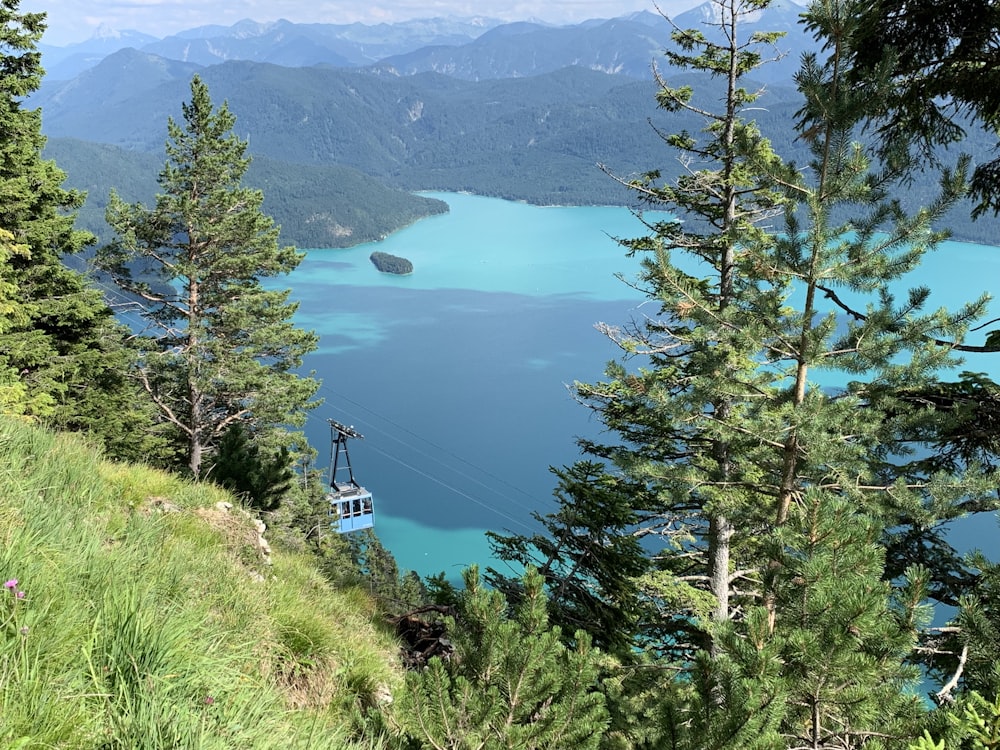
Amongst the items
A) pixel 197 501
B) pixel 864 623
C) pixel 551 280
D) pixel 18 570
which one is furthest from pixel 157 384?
pixel 551 280

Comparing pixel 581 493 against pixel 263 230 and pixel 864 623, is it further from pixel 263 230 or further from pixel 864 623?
pixel 263 230

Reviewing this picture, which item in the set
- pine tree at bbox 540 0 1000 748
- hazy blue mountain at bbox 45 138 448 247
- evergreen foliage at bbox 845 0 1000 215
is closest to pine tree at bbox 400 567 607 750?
pine tree at bbox 540 0 1000 748

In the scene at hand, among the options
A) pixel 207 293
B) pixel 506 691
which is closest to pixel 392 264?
pixel 207 293

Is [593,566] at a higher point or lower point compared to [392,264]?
higher

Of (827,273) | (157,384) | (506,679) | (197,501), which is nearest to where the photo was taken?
(506,679)

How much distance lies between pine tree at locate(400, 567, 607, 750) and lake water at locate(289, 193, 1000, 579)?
728 centimetres

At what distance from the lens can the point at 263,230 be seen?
46.8ft

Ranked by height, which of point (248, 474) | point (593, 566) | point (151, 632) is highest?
point (151, 632)

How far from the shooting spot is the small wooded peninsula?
102750 millimetres

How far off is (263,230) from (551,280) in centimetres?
8353

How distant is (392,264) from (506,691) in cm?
10507

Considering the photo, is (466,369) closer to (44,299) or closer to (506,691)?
(44,299)

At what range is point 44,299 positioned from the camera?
9.76 m

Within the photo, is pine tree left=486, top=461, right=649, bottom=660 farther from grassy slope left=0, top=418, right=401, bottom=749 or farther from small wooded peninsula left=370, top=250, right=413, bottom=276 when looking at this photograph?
small wooded peninsula left=370, top=250, right=413, bottom=276
